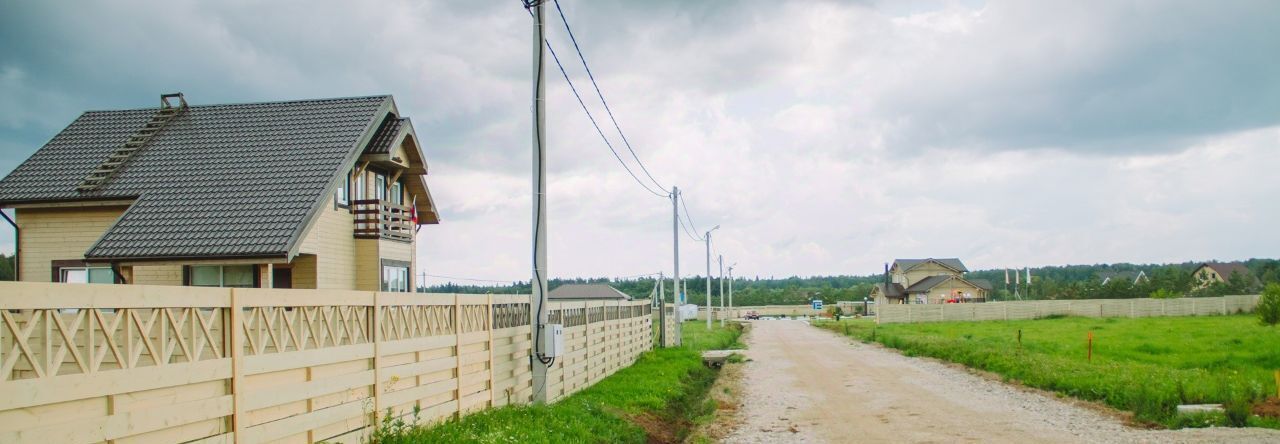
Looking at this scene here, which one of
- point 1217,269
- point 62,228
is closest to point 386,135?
point 62,228

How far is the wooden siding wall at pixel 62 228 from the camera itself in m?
20.1

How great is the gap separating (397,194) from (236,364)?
61.4 ft

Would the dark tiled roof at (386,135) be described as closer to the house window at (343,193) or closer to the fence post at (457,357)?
the house window at (343,193)

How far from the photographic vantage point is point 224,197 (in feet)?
62.7

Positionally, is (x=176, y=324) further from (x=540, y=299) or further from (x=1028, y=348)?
(x=1028, y=348)

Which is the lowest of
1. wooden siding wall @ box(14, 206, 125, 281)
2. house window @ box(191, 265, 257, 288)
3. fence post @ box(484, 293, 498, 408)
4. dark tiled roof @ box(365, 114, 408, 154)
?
fence post @ box(484, 293, 498, 408)

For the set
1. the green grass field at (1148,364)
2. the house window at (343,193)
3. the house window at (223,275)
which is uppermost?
the house window at (343,193)

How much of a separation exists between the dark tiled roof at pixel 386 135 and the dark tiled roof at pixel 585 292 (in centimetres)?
5792

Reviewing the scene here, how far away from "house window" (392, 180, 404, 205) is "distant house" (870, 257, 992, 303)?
2702 inches

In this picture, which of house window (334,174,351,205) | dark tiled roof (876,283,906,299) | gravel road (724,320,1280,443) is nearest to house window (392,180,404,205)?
house window (334,174,351,205)

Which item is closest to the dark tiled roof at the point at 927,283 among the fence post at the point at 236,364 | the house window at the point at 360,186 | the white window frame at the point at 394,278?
the white window frame at the point at 394,278

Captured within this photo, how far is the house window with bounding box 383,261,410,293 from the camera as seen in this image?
72.2 feet

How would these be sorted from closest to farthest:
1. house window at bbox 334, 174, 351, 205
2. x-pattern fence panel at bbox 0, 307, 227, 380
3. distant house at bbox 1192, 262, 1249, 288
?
x-pattern fence panel at bbox 0, 307, 227, 380, house window at bbox 334, 174, 351, 205, distant house at bbox 1192, 262, 1249, 288

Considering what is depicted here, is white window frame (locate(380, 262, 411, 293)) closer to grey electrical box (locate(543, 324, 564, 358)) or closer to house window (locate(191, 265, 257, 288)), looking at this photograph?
house window (locate(191, 265, 257, 288))
